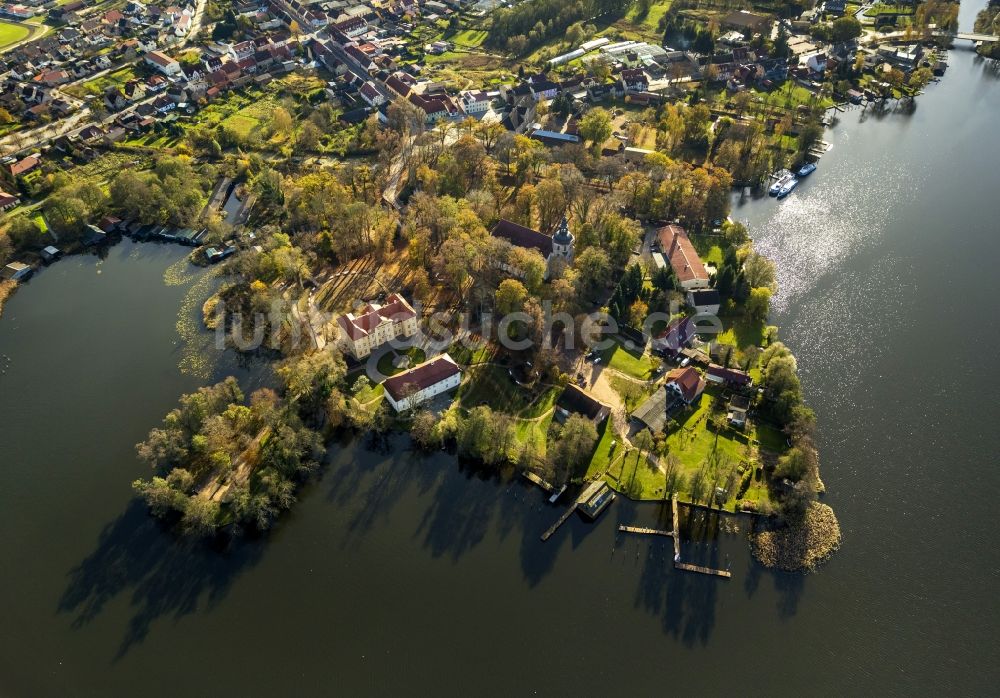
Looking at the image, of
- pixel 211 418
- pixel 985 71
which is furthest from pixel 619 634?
pixel 985 71

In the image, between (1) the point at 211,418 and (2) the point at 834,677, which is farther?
(1) the point at 211,418

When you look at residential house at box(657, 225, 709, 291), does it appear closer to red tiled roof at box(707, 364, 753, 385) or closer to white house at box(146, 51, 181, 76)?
red tiled roof at box(707, 364, 753, 385)

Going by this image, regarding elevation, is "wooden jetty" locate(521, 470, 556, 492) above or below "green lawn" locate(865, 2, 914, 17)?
below

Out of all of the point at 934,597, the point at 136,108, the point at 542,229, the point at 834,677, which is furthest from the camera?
the point at 136,108

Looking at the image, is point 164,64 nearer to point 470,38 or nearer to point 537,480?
point 470,38

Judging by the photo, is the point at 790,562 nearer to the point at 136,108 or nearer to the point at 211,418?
the point at 211,418

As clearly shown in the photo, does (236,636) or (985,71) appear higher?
(985,71)

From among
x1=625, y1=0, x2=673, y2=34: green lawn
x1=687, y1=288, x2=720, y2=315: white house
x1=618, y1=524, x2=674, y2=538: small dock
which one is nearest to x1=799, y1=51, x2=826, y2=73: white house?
x1=625, y1=0, x2=673, y2=34: green lawn

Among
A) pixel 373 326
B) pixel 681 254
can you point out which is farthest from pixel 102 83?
pixel 681 254
